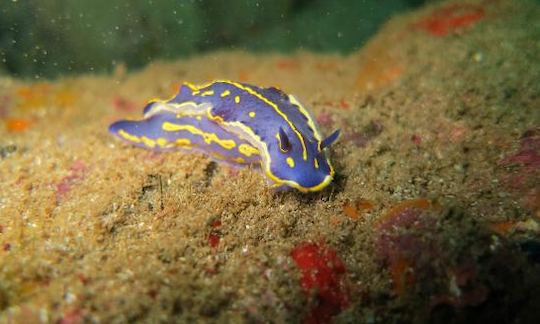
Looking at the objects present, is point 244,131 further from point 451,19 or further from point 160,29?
point 160,29

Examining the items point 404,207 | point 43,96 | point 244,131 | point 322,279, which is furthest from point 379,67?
point 43,96

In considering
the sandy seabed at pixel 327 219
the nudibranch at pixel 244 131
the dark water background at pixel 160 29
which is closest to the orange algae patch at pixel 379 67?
the sandy seabed at pixel 327 219

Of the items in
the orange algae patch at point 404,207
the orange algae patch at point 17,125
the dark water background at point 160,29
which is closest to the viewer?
the orange algae patch at point 404,207

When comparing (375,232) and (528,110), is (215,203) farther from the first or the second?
(528,110)

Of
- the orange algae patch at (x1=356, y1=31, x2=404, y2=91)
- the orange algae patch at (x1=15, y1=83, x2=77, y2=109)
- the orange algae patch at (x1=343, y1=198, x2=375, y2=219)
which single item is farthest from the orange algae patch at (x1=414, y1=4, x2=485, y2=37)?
the orange algae patch at (x1=15, y1=83, x2=77, y2=109)

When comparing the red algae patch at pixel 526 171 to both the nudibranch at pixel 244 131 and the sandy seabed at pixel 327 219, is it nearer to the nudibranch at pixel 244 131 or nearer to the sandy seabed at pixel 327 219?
the sandy seabed at pixel 327 219

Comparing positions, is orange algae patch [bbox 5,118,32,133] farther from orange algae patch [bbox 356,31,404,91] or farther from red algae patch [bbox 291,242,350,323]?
orange algae patch [bbox 356,31,404,91]
